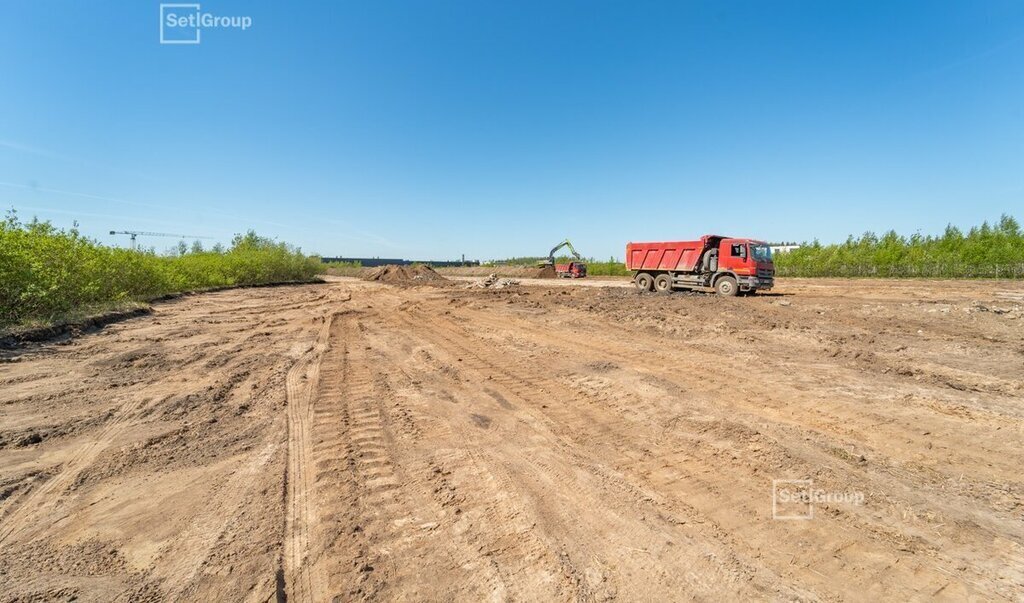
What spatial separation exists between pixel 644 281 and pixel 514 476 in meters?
19.8

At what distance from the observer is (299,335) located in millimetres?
10391

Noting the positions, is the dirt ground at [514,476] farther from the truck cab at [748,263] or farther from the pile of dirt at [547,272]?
the pile of dirt at [547,272]

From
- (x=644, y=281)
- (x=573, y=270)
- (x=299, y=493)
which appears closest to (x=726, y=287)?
(x=644, y=281)

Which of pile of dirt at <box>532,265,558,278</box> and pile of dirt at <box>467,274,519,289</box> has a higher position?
pile of dirt at <box>532,265,558,278</box>

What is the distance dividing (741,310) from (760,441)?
10.3m

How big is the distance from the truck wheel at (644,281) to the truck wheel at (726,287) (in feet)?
11.4

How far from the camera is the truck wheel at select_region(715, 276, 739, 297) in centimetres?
1792

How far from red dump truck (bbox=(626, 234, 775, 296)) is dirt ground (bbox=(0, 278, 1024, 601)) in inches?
406

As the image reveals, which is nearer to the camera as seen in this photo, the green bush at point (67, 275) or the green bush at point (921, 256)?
the green bush at point (67, 275)

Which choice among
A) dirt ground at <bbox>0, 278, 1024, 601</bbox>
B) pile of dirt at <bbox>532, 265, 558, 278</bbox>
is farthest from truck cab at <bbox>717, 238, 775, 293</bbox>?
pile of dirt at <bbox>532, 265, 558, 278</bbox>

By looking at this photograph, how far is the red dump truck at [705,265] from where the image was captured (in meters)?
17.7

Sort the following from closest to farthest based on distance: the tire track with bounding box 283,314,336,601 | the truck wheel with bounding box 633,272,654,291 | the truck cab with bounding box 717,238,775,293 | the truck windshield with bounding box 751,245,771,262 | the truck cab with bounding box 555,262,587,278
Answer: the tire track with bounding box 283,314,336,601 < the truck cab with bounding box 717,238,775,293 < the truck windshield with bounding box 751,245,771,262 < the truck wheel with bounding box 633,272,654,291 < the truck cab with bounding box 555,262,587,278

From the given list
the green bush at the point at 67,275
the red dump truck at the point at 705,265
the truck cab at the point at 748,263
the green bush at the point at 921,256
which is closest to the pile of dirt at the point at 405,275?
the green bush at the point at 67,275

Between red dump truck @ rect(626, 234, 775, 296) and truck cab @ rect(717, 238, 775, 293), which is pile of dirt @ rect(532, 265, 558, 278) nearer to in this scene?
red dump truck @ rect(626, 234, 775, 296)
